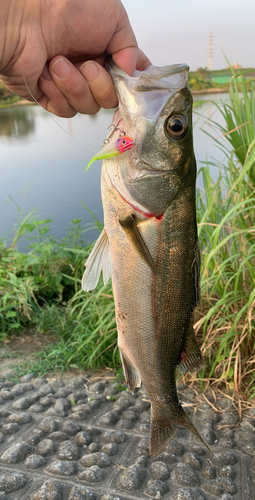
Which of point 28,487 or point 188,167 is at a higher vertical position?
point 188,167

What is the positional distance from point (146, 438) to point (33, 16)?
2.56 metres

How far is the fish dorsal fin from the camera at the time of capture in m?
1.55

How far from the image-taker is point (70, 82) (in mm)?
1603

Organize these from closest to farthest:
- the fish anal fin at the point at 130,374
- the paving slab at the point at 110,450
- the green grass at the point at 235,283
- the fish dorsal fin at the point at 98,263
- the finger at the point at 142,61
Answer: the fish dorsal fin at the point at 98,263 < the fish anal fin at the point at 130,374 < the finger at the point at 142,61 < the paving slab at the point at 110,450 < the green grass at the point at 235,283

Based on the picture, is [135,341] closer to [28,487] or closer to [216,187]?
[28,487]

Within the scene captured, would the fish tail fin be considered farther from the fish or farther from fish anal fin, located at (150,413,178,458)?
the fish

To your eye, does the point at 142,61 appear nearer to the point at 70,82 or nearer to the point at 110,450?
the point at 70,82

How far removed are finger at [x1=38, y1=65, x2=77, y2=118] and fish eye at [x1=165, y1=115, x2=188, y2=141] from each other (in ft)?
1.99

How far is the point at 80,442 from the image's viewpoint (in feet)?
8.72

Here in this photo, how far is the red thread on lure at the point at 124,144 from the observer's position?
53.2 inches

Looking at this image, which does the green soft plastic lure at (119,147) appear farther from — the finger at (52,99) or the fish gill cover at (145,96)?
the finger at (52,99)

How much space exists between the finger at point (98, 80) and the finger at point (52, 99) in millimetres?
180

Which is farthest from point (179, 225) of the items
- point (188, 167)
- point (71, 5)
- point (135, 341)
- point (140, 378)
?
point (71, 5)

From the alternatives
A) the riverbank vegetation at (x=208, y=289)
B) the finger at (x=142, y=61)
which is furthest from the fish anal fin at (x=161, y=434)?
the finger at (x=142, y=61)
